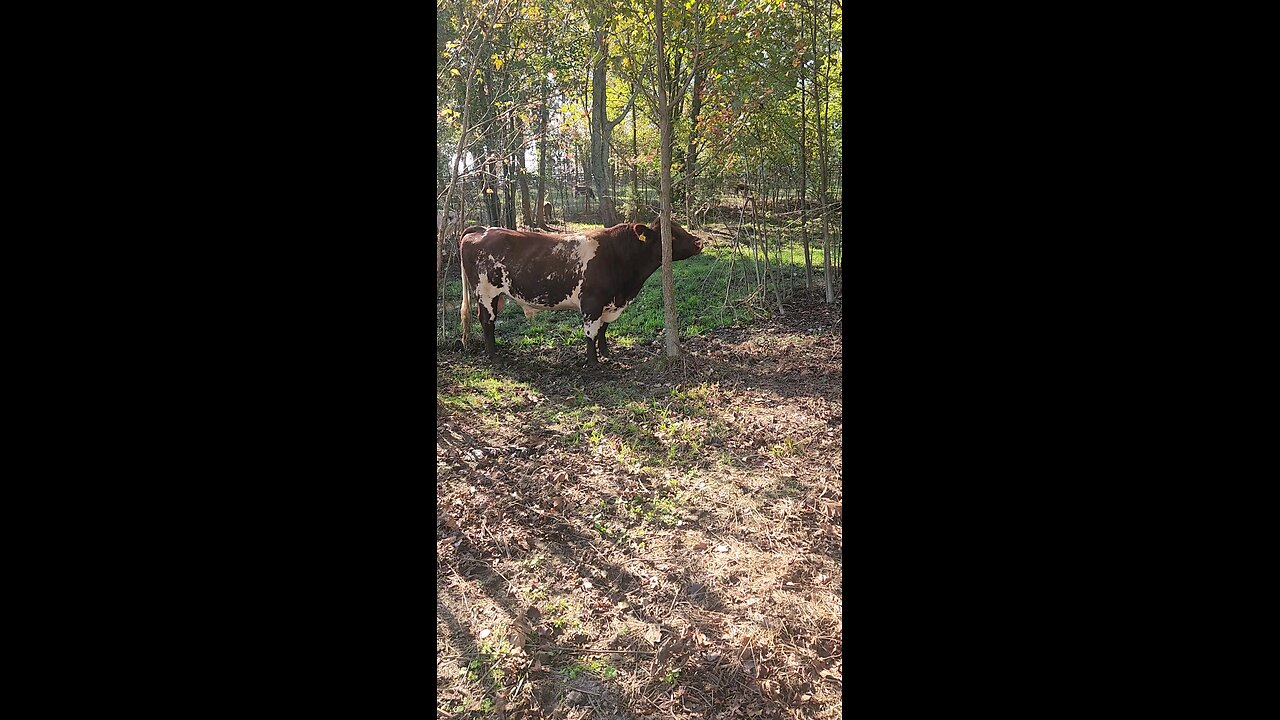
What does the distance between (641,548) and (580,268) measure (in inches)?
160

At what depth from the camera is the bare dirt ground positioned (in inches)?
96.8

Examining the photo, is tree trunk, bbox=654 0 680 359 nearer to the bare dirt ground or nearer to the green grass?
the bare dirt ground

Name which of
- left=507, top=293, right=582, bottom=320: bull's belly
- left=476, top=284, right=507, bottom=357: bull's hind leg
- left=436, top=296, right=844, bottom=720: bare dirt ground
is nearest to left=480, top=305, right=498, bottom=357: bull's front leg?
left=476, top=284, right=507, bottom=357: bull's hind leg

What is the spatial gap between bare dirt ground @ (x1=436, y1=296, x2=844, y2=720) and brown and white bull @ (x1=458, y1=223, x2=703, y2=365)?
940 millimetres

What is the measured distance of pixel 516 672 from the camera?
253cm

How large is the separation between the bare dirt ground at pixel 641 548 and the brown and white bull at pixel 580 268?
3.08 ft

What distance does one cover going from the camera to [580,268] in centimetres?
699

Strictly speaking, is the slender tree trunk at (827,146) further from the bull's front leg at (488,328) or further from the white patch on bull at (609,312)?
the bull's front leg at (488,328)

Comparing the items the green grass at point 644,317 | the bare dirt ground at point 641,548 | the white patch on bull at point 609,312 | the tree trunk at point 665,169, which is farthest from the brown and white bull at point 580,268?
the bare dirt ground at point 641,548

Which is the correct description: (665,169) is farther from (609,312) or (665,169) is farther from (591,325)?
(591,325)

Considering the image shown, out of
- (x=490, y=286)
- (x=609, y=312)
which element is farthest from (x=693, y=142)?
(x=490, y=286)

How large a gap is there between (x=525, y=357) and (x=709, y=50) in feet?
13.2

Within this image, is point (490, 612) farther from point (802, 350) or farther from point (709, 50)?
point (709, 50)
